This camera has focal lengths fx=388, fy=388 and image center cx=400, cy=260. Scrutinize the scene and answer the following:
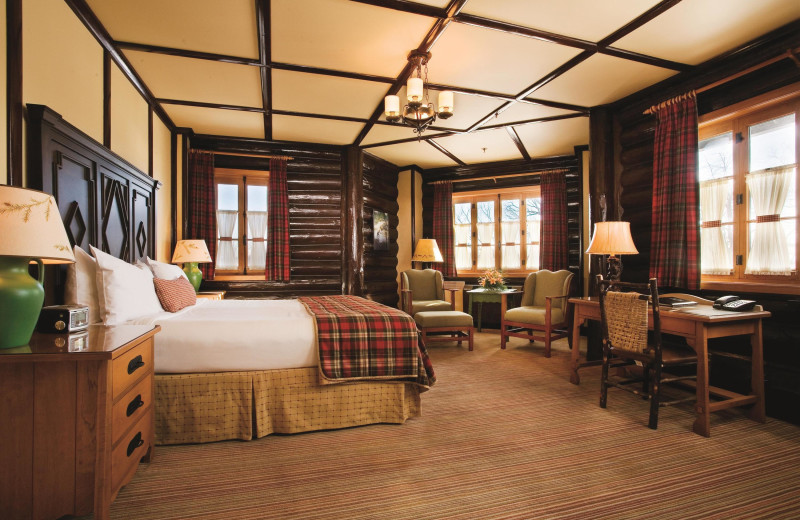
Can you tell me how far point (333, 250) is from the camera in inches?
247

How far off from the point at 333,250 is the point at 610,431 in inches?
182

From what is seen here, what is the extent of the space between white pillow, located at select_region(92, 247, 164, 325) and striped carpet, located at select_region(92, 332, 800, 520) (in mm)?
885

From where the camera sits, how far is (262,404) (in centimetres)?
254

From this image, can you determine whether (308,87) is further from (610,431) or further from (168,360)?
(610,431)

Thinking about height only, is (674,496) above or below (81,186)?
below

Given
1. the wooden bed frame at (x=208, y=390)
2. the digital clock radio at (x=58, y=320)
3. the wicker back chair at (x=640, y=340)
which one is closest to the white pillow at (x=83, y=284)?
the wooden bed frame at (x=208, y=390)

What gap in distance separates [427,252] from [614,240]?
3.62 m

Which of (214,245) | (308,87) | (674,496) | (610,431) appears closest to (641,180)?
(610,431)

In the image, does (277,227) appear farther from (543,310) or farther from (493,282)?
(543,310)

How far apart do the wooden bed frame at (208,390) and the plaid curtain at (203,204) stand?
2561mm

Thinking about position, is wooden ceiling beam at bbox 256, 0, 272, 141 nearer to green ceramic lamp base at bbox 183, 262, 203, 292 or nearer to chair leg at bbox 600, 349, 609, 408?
green ceramic lamp base at bbox 183, 262, 203, 292

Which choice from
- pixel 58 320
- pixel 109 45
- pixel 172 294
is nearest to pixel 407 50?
pixel 109 45

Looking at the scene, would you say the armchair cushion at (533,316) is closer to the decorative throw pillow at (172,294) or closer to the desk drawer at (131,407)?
the decorative throw pillow at (172,294)

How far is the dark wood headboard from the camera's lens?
7.66ft
